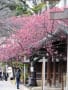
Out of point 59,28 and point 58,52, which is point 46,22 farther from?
point 59,28

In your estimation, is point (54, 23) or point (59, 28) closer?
point (59, 28)

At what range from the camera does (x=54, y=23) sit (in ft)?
107

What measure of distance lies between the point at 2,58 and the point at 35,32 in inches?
512

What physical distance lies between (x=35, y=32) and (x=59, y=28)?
11.5 m

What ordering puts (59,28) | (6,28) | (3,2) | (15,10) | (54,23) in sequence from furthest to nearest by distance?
1. (15,10)
2. (3,2)
3. (6,28)
4. (54,23)
5. (59,28)

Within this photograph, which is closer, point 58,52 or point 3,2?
point 58,52

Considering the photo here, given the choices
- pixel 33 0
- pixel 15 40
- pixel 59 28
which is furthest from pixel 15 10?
pixel 59 28

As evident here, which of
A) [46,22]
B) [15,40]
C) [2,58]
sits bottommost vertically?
[2,58]

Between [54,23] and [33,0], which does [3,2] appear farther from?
[54,23]

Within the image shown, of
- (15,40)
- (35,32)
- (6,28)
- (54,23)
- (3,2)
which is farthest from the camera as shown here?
(3,2)

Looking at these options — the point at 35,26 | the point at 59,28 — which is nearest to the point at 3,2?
the point at 35,26

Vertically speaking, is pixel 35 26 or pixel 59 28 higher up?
pixel 59 28

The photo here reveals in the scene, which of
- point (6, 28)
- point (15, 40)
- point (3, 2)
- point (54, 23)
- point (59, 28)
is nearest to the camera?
point (59, 28)

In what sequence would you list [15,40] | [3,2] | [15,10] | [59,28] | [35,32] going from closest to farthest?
[59,28] → [35,32] → [15,40] → [3,2] → [15,10]
